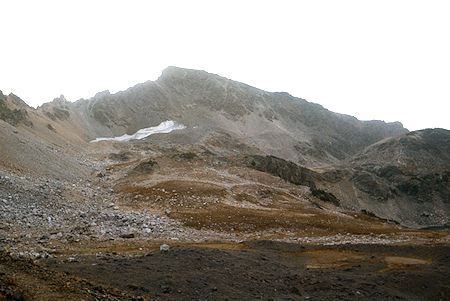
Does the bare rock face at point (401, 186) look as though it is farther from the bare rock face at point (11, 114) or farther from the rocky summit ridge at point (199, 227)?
the bare rock face at point (11, 114)

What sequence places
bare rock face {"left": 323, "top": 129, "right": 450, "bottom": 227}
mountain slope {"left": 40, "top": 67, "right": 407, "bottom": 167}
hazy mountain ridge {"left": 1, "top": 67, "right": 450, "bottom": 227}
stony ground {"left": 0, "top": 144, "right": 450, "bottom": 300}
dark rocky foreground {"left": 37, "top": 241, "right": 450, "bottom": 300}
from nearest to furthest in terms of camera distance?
stony ground {"left": 0, "top": 144, "right": 450, "bottom": 300}, dark rocky foreground {"left": 37, "top": 241, "right": 450, "bottom": 300}, hazy mountain ridge {"left": 1, "top": 67, "right": 450, "bottom": 227}, bare rock face {"left": 323, "top": 129, "right": 450, "bottom": 227}, mountain slope {"left": 40, "top": 67, "right": 407, "bottom": 167}

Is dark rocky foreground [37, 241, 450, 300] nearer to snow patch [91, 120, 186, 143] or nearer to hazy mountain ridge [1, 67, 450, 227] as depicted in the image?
hazy mountain ridge [1, 67, 450, 227]

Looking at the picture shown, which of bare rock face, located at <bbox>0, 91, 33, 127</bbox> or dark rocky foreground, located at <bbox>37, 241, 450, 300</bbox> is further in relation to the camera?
bare rock face, located at <bbox>0, 91, 33, 127</bbox>

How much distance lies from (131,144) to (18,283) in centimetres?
9071

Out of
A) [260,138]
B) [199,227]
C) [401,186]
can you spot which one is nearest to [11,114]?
[199,227]

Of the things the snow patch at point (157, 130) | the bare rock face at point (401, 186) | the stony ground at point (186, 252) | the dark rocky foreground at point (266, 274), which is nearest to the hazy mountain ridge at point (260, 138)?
the bare rock face at point (401, 186)

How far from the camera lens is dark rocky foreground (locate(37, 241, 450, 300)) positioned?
12664 millimetres

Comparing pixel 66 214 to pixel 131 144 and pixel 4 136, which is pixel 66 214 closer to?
pixel 4 136

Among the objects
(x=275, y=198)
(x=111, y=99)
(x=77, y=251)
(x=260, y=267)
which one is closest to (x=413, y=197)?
(x=275, y=198)

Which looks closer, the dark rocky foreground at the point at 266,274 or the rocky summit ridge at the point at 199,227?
the dark rocky foreground at the point at 266,274

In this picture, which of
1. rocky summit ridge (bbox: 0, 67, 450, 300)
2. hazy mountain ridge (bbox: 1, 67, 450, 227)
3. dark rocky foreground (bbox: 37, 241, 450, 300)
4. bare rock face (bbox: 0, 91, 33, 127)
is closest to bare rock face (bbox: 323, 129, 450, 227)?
hazy mountain ridge (bbox: 1, 67, 450, 227)

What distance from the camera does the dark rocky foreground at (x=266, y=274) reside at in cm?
1266

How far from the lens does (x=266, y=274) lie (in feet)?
54.9

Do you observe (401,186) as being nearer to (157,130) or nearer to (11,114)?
(157,130)
